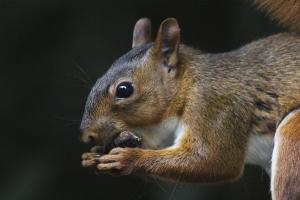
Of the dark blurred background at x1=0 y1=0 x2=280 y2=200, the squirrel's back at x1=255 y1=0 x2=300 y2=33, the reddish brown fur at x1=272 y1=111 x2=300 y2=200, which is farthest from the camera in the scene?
the dark blurred background at x1=0 y1=0 x2=280 y2=200

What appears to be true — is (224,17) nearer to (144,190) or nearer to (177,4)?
(177,4)

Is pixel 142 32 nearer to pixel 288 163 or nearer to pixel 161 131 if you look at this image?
pixel 161 131

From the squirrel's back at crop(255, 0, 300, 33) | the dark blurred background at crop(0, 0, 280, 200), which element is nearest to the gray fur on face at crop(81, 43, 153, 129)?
the squirrel's back at crop(255, 0, 300, 33)

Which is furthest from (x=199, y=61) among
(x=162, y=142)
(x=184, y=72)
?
(x=162, y=142)

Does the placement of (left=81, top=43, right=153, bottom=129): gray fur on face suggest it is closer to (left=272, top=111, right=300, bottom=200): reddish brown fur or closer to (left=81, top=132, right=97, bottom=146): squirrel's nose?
(left=81, top=132, right=97, bottom=146): squirrel's nose

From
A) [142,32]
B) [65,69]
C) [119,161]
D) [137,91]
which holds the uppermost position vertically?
[142,32]

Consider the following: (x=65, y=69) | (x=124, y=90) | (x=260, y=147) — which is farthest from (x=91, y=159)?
(x=65, y=69)
